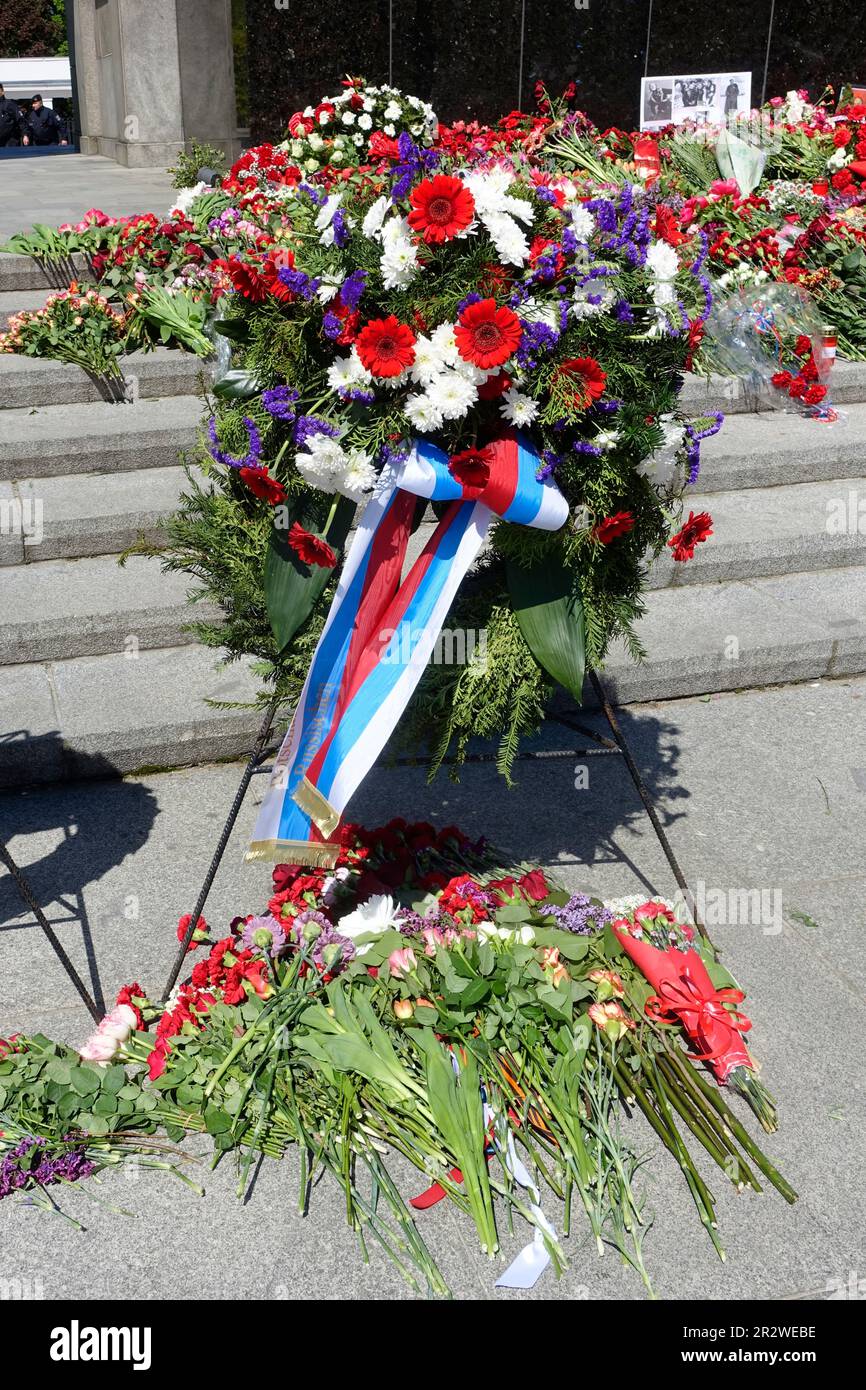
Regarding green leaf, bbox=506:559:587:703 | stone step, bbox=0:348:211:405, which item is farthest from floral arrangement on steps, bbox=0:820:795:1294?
stone step, bbox=0:348:211:405

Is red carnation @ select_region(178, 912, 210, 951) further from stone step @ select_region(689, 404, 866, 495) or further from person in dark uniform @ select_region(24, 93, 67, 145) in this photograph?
person in dark uniform @ select_region(24, 93, 67, 145)

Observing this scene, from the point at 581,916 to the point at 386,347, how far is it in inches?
65.7

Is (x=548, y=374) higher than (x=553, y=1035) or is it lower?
higher

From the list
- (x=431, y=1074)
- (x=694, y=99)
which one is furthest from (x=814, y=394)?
(x=431, y=1074)

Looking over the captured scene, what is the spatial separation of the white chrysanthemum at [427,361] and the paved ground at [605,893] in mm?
1848

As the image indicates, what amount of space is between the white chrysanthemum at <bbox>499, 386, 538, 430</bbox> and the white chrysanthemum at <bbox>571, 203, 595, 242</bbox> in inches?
15.4

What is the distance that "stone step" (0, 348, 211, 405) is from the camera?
696 centimetres

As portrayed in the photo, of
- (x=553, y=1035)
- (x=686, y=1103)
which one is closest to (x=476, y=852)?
(x=553, y=1035)

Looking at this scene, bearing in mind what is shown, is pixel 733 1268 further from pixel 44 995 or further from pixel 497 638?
pixel 44 995

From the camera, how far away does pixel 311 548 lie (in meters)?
3.12

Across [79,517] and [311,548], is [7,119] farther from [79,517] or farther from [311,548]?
[311,548]

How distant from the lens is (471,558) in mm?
3135

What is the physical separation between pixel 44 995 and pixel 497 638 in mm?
1646

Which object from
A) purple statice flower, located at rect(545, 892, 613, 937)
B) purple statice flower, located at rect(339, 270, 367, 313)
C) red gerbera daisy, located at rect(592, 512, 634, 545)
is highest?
purple statice flower, located at rect(339, 270, 367, 313)
